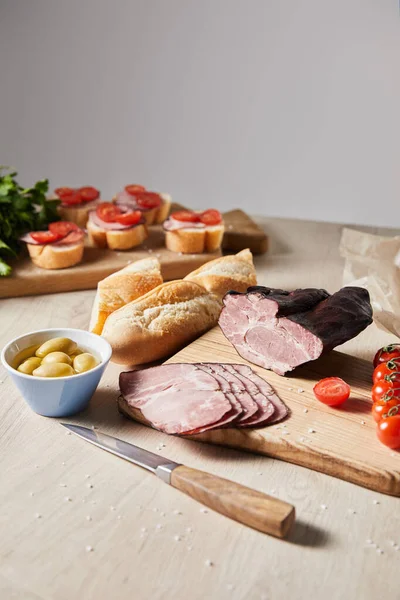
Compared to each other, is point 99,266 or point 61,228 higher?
point 61,228

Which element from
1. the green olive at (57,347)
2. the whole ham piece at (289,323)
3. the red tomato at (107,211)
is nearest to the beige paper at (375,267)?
the whole ham piece at (289,323)

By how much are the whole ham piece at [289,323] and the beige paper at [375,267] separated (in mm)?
568

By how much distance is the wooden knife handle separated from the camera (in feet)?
7.03

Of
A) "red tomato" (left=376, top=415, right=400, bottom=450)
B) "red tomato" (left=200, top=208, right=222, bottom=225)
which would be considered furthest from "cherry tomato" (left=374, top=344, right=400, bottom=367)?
"red tomato" (left=200, top=208, right=222, bottom=225)

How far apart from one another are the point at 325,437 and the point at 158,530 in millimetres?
691

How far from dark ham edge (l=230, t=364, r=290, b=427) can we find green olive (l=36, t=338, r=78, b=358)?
0.65 m

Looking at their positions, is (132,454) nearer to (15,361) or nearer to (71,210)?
(15,361)

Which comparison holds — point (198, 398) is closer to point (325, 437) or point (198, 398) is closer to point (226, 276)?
point (325, 437)

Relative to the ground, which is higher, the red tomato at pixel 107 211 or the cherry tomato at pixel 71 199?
the red tomato at pixel 107 211

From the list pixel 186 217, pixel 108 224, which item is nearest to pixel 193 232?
pixel 186 217

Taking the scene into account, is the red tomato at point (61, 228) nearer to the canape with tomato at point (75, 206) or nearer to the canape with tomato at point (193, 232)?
the canape with tomato at point (75, 206)

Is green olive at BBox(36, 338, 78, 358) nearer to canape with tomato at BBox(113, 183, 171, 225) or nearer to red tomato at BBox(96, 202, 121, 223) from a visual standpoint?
red tomato at BBox(96, 202, 121, 223)

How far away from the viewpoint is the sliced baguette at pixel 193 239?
4254 millimetres

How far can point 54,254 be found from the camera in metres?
4.04
